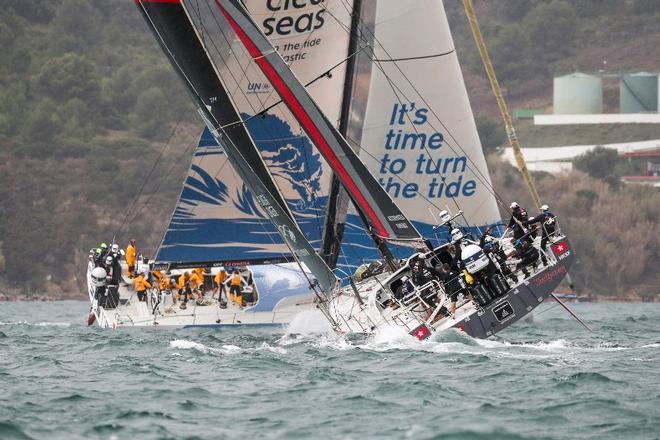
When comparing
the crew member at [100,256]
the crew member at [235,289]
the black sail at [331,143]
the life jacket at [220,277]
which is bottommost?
the crew member at [235,289]

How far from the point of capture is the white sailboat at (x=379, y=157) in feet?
77.5

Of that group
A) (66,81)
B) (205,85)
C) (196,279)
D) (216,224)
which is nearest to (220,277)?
(196,279)

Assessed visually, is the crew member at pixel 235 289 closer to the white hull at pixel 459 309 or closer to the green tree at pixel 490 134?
the white hull at pixel 459 309

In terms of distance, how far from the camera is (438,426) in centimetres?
1571

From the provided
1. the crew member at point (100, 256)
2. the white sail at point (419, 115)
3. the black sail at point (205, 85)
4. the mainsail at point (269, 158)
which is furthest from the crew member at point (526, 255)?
the crew member at point (100, 256)

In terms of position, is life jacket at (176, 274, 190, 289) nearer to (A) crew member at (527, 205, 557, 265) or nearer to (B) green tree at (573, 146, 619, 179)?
(A) crew member at (527, 205, 557, 265)

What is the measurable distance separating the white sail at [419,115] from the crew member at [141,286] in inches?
206

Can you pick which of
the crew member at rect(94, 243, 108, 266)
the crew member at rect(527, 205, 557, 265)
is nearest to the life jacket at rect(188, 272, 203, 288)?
the crew member at rect(94, 243, 108, 266)

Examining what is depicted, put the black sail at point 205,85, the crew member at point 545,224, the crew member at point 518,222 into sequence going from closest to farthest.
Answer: the crew member at point 545,224 < the crew member at point 518,222 < the black sail at point 205,85

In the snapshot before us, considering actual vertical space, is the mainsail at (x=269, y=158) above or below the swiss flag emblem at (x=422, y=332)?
above

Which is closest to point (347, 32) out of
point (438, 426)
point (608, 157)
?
point (438, 426)

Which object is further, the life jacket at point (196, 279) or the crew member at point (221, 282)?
the life jacket at point (196, 279)

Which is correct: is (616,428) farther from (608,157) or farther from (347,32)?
(608,157)

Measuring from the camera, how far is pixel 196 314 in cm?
3045
